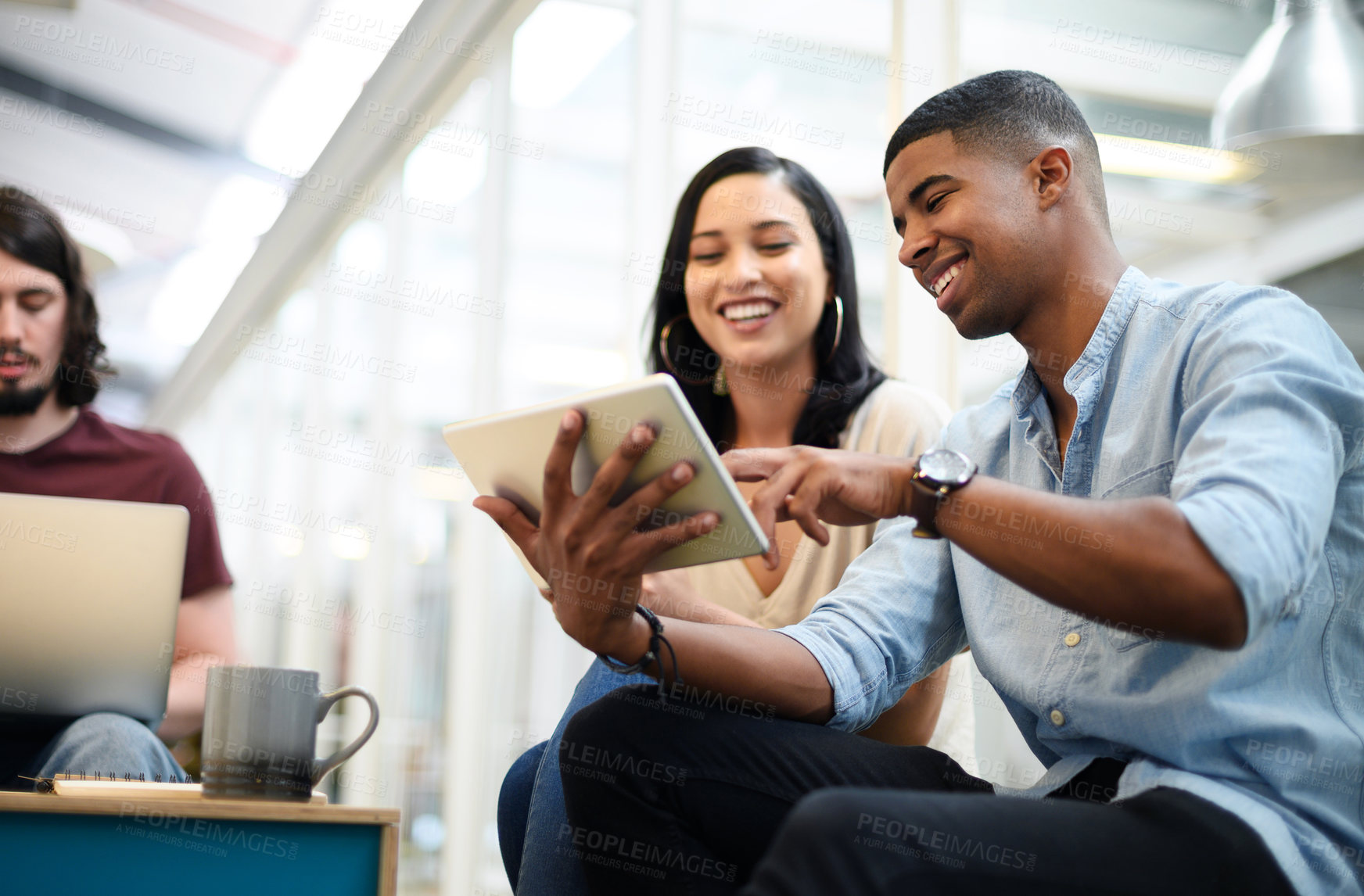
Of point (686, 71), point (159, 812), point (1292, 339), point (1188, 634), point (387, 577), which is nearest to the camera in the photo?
point (1188, 634)

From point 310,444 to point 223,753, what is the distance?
484 centimetres

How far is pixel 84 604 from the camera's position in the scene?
4.48 ft

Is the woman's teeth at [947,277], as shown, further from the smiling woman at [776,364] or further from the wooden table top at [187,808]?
the wooden table top at [187,808]

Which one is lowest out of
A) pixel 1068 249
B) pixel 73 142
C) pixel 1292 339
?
pixel 1292 339

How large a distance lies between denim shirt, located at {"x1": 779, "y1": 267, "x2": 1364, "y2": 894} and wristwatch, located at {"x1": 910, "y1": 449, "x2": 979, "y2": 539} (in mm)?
33

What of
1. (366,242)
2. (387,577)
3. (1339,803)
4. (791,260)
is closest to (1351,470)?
(1339,803)

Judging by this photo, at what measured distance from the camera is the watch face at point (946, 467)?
0.94 metres

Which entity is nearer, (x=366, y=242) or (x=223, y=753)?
(x=223, y=753)

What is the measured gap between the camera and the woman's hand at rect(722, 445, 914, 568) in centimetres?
99

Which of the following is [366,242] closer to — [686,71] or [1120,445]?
[686,71]

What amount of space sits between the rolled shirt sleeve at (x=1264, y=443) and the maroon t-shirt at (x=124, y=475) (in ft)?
5.49

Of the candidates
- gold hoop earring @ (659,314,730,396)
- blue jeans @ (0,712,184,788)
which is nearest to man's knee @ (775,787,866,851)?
blue jeans @ (0,712,184,788)

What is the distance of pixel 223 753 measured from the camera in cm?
117

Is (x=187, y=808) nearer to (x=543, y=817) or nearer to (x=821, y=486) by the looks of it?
(x=543, y=817)
